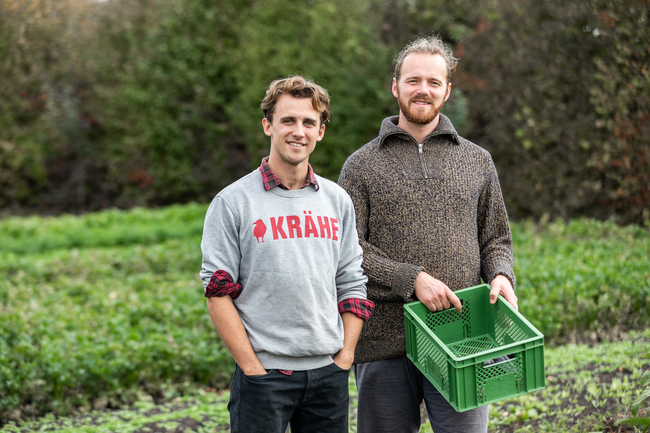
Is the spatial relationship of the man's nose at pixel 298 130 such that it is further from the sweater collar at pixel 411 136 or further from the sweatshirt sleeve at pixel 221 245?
the sweater collar at pixel 411 136

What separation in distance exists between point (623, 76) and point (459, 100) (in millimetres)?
2725

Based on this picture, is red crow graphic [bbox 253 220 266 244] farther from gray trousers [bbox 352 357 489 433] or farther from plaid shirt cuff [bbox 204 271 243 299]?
gray trousers [bbox 352 357 489 433]

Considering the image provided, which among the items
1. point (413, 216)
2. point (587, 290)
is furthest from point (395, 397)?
point (587, 290)

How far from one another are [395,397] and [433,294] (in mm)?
552

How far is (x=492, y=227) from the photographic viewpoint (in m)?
2.80

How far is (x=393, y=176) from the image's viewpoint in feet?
8.73

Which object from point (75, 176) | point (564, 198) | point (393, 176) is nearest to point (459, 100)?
point (564, 198)

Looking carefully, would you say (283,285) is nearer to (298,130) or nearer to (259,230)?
(259,230)

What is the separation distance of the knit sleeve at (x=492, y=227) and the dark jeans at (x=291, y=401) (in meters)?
0.90

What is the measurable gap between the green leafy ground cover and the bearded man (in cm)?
124

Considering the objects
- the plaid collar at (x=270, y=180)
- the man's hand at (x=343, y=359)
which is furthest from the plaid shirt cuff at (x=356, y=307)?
the plaid collar at (x=270, y=180)

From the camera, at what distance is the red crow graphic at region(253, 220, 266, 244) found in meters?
2.23

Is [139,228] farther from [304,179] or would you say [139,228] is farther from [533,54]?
[304,179]

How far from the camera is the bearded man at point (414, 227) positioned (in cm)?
262
